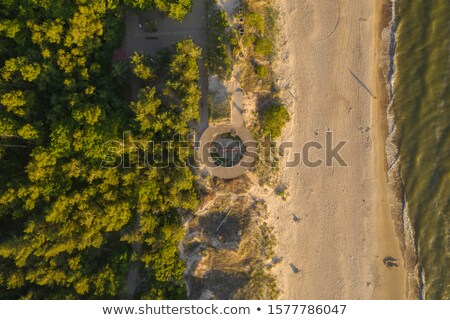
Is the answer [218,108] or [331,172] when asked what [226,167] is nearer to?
[218,108]

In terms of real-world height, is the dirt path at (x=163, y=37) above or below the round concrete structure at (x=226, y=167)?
above

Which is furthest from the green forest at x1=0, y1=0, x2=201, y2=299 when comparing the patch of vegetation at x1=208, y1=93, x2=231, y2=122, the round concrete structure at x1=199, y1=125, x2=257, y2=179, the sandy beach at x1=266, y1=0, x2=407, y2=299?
the sandy beach at x1=266, y1=0, x2=407, y2=299

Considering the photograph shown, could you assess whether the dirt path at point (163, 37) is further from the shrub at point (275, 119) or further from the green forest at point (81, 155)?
the shrub at point (275, 119)

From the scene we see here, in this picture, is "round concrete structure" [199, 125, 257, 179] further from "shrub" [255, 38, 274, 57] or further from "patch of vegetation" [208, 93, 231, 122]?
"shrub" [255, 38, 274, 57]
